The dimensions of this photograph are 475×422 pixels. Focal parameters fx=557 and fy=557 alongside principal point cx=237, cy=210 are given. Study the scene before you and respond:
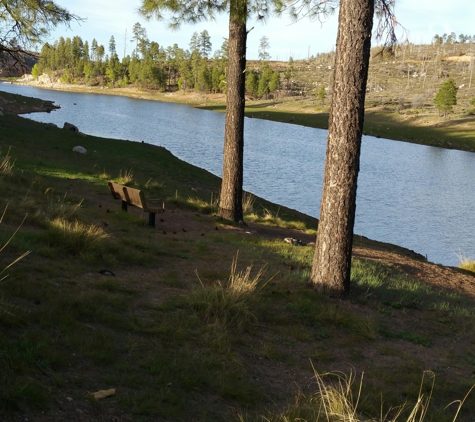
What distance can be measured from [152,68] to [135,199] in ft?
367

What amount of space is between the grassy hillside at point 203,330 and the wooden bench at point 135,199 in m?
0.27

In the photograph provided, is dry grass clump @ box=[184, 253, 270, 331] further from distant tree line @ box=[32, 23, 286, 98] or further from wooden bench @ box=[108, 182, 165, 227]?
distant tree line @ box=[32, 23, 286, 98]

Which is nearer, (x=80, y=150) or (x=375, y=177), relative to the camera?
(x=80, y=150)

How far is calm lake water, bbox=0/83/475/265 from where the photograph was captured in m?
18.7

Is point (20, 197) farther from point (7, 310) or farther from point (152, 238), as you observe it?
point (7, 310)

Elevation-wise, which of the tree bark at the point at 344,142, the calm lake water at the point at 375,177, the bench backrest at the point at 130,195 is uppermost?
the tree bark at the point at 344,142

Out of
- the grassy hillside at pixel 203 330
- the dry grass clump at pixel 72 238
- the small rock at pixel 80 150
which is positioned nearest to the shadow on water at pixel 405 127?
the small rock at pixel 80 150

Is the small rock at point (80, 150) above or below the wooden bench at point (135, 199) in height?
below

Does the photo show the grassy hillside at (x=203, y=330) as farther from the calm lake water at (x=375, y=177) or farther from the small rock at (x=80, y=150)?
the small rock at (x=80, y=150)

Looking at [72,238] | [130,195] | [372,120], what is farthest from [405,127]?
[72,238]

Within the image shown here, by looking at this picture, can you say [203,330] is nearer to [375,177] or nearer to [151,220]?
[151,220]

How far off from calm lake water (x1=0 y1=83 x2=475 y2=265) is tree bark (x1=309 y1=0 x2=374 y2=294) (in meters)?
9.54

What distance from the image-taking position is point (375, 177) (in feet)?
97.2

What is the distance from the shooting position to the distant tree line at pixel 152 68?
10512cm
